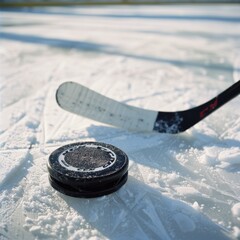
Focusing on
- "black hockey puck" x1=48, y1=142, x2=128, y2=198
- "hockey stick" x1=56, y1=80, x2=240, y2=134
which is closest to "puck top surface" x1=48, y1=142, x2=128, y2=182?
"black hockey puck" x1=48, y1=142, x2=128, y2=198

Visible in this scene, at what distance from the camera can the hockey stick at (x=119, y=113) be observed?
1.53m

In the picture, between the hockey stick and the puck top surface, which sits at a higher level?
the puck top surface

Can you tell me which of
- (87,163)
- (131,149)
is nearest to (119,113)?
(131,149)

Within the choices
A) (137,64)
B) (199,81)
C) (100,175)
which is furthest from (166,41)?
(100,175)

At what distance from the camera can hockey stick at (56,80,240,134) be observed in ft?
5.01

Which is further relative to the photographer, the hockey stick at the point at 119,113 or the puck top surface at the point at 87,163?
the hockey stick at the point at 119,113

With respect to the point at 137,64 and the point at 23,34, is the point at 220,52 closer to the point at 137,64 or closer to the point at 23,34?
the point at 137,64

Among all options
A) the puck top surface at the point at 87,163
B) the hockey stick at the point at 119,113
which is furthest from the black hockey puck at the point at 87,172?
the hockey stick at the point at 119,113

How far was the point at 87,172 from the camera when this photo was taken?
98 centimetres

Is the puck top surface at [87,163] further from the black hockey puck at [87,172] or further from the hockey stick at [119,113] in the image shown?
the hockey stick at [119,113]

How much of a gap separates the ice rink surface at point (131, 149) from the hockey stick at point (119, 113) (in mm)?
44

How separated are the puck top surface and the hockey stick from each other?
1.39 feet

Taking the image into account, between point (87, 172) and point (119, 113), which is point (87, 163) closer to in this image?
point (87, 172)

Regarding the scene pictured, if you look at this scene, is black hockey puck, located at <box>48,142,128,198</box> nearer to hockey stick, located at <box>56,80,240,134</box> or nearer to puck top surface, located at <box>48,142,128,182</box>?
puck top surface, located at <box>48,142,128,182</box>
